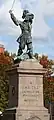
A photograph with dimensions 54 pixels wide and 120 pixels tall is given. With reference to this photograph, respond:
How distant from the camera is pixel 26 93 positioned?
73.4 feet

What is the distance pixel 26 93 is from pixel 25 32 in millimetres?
3629

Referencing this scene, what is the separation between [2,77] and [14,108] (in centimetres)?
2514

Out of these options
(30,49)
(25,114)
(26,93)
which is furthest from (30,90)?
(30,49)

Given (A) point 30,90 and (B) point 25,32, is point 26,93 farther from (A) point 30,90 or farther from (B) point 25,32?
(B) point 25,32

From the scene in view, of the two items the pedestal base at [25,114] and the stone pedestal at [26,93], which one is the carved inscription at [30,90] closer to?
the stone pedestal at [26,93]

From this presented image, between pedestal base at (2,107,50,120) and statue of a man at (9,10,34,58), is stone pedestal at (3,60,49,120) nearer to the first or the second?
pedestal base at (2,107,50,120)

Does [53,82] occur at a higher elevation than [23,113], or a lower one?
higher

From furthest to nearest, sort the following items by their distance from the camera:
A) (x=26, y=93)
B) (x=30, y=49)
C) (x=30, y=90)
Answer: (x=30, y=49), (x=30, y=90), (x=26, y=93)

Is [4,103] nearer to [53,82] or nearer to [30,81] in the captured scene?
[53,82]

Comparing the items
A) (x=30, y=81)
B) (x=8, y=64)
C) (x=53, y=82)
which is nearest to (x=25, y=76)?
(x=30, y=81)

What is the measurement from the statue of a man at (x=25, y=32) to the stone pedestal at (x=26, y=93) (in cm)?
104

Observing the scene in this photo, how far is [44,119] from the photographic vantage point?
22.4 meters

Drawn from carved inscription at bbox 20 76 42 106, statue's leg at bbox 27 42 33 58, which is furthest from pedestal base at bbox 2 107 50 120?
statue's leg at bbox 27 42 33 58

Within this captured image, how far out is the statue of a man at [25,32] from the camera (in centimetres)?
2369
